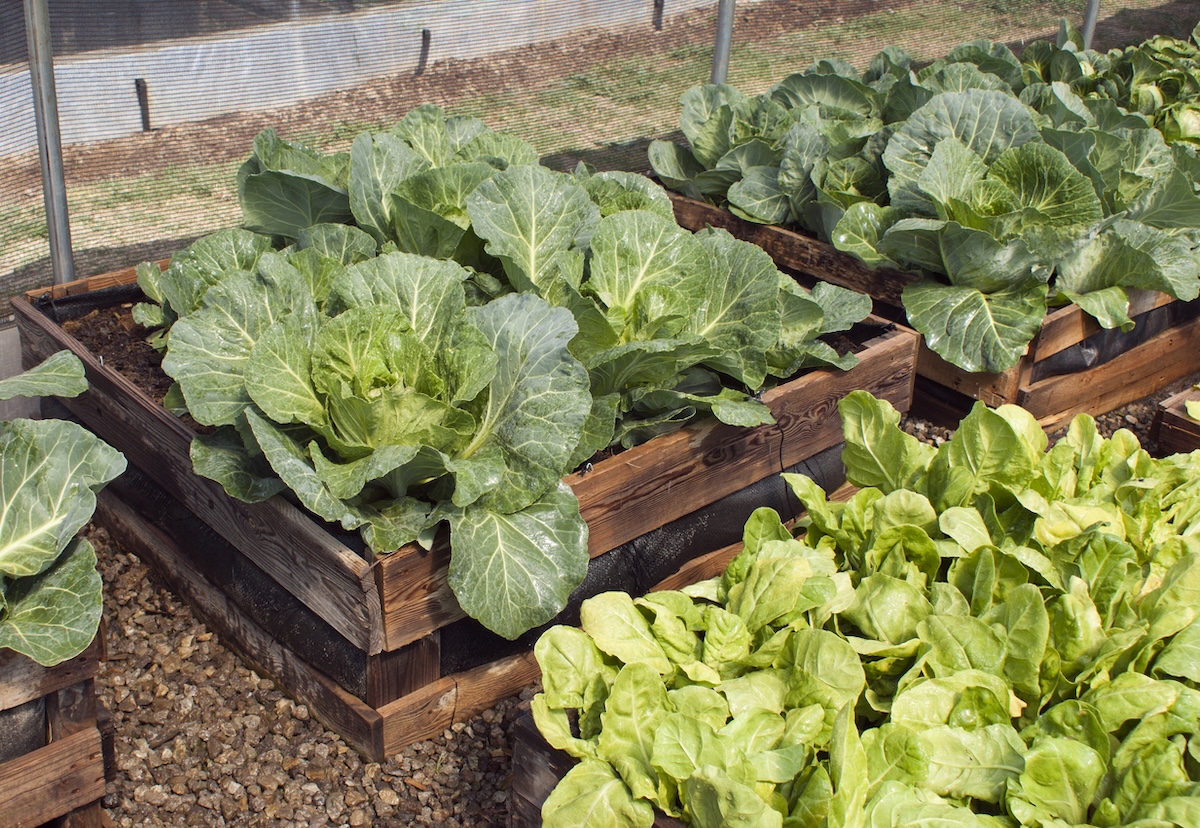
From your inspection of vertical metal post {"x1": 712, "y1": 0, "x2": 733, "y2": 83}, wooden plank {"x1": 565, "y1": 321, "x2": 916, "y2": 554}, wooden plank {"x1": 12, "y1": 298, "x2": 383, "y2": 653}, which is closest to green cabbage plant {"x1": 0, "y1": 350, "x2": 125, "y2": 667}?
wooden plank {"x1": 12, "y1": 298, "x2": 383, "y2": 653}

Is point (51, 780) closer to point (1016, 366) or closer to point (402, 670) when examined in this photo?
point (402, 670)

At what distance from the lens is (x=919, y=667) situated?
6.22 ft

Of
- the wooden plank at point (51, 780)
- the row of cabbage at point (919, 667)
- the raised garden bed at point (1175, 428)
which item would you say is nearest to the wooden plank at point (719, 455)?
the row of cabbage at point (919, 667)

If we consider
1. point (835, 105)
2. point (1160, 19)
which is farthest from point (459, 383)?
point (1160, 19)

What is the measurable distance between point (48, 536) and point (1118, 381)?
12.2 ft

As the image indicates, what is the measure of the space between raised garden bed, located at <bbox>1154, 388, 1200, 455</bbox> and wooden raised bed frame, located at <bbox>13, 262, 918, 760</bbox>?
1092 millimetres

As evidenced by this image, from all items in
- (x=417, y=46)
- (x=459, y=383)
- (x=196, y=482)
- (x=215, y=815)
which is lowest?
(x=215, y=815)

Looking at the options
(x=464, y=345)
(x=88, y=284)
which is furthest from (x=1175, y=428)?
(x=88, y=284)

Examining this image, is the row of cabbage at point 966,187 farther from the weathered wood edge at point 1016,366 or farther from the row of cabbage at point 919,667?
the row of cabbage at point 919,667

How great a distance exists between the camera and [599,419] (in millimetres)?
2680

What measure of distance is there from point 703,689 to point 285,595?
1.24 m

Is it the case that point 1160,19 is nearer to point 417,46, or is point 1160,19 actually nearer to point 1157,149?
point 1157,149

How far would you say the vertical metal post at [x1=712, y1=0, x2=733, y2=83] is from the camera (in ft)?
16.8

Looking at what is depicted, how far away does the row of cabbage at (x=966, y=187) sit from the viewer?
372 centimetres
